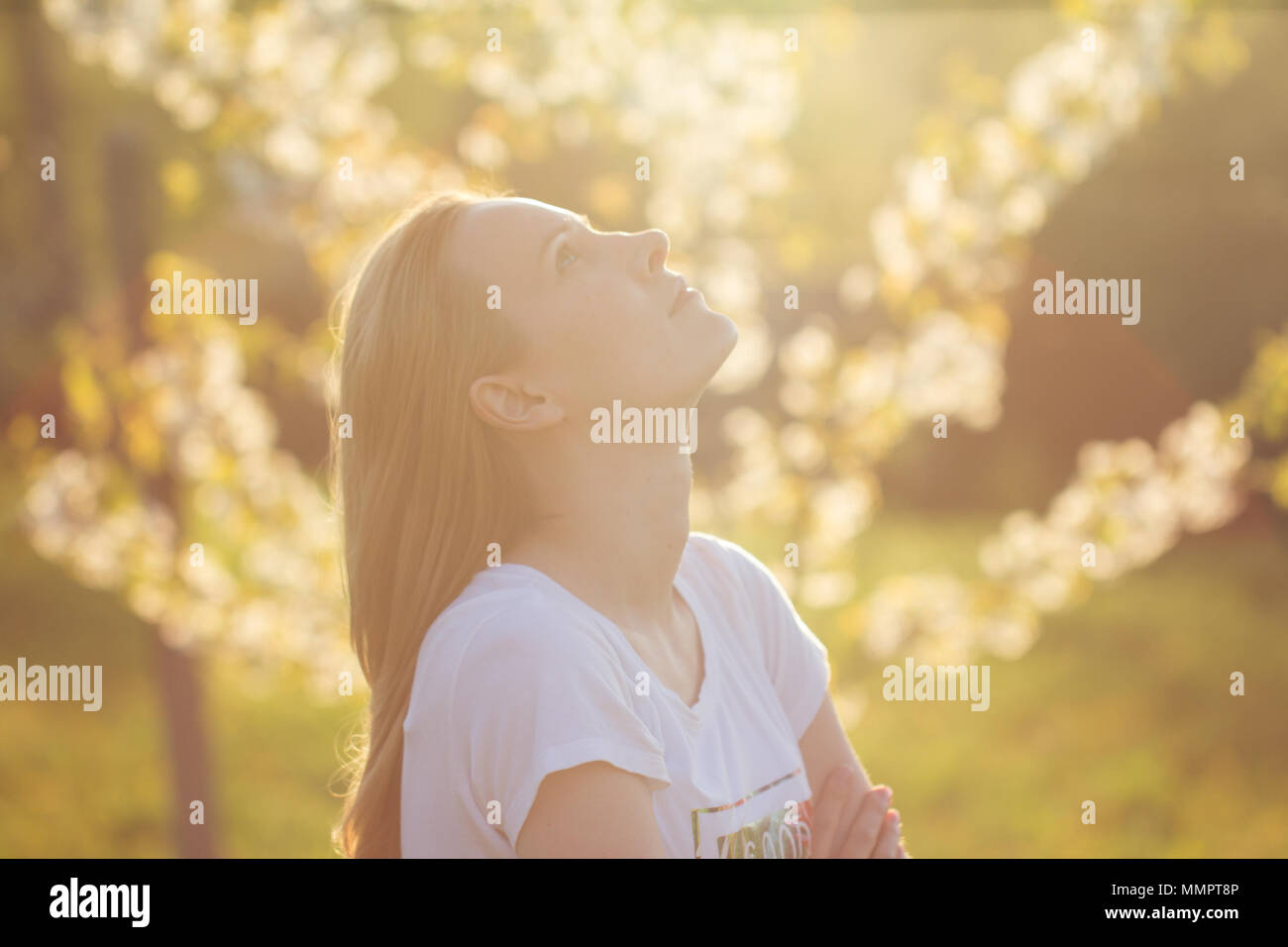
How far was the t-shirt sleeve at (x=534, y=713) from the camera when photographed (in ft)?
4.84

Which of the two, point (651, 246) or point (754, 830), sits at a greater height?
point (651, 246)

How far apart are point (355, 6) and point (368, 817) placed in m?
2.67

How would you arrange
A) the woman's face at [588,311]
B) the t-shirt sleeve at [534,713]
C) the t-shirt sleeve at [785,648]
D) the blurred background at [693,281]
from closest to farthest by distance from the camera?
1. the t-shirt sleeve at [534,713]
2. the woman's face at [588,311]
3. the t-shirt sleeve at [785,648]
4. the blurred background at [693,281]

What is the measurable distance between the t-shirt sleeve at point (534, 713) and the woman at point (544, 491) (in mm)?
66

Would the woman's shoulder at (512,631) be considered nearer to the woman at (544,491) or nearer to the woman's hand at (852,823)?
the woman at (544,491)

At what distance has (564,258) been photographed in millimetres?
1804

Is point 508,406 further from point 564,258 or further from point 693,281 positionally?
point 693,281

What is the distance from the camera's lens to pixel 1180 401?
9188mm

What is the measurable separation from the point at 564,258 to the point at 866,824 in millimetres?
1014

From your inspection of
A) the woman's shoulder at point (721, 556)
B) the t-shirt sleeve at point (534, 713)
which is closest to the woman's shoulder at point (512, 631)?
the t-shirt sleeve at point (534, 713)

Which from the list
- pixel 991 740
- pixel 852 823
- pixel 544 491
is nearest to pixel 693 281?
pixel 544 491

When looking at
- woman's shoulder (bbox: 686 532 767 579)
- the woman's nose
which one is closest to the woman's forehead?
the woman's nose
